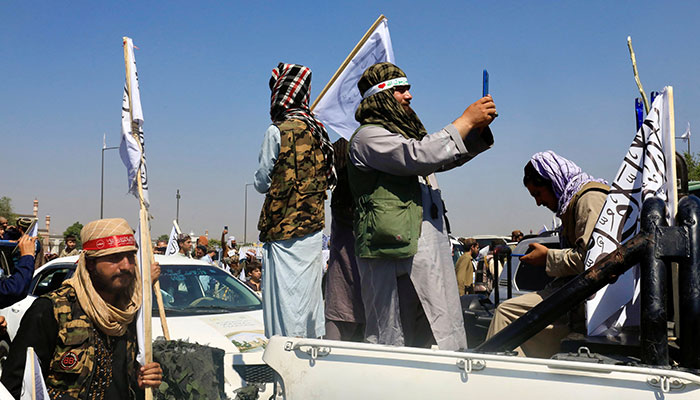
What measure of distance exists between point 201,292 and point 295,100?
3164 mm

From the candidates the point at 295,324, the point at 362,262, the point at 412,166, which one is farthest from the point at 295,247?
the point at 412,166

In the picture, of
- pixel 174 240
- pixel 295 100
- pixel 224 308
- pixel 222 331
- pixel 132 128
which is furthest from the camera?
pixel 174 240

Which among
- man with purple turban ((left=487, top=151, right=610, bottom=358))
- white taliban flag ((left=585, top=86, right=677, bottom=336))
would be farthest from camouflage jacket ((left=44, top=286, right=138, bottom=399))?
white taliban flag ((left=585, top=86, right=677, bottom=336))

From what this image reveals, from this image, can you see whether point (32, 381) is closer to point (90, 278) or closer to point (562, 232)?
point (90, 278)

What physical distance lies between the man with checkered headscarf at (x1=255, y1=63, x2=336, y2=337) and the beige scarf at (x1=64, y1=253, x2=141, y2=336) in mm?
910

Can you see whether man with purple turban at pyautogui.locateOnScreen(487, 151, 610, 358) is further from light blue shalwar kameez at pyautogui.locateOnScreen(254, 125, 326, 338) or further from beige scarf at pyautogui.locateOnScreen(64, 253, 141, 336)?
beige scarf at pyautogui.locateOnScreen(64, 253, 141, 336)

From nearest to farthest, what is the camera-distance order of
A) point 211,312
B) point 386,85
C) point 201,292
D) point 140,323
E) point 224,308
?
point 140,323 → point 386,85 → point 211,312 → point 224,308 → point 201,292

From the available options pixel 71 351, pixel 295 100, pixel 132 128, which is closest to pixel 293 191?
pixel 295 100

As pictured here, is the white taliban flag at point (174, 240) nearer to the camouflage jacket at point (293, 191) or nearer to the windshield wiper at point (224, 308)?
the windshield wiper at point (224, 308)

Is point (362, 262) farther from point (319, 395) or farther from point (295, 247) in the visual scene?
point (319, 395)

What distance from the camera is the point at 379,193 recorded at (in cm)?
299

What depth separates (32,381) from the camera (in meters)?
2.29

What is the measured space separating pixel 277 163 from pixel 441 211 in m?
1.15

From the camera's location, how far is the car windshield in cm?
611
